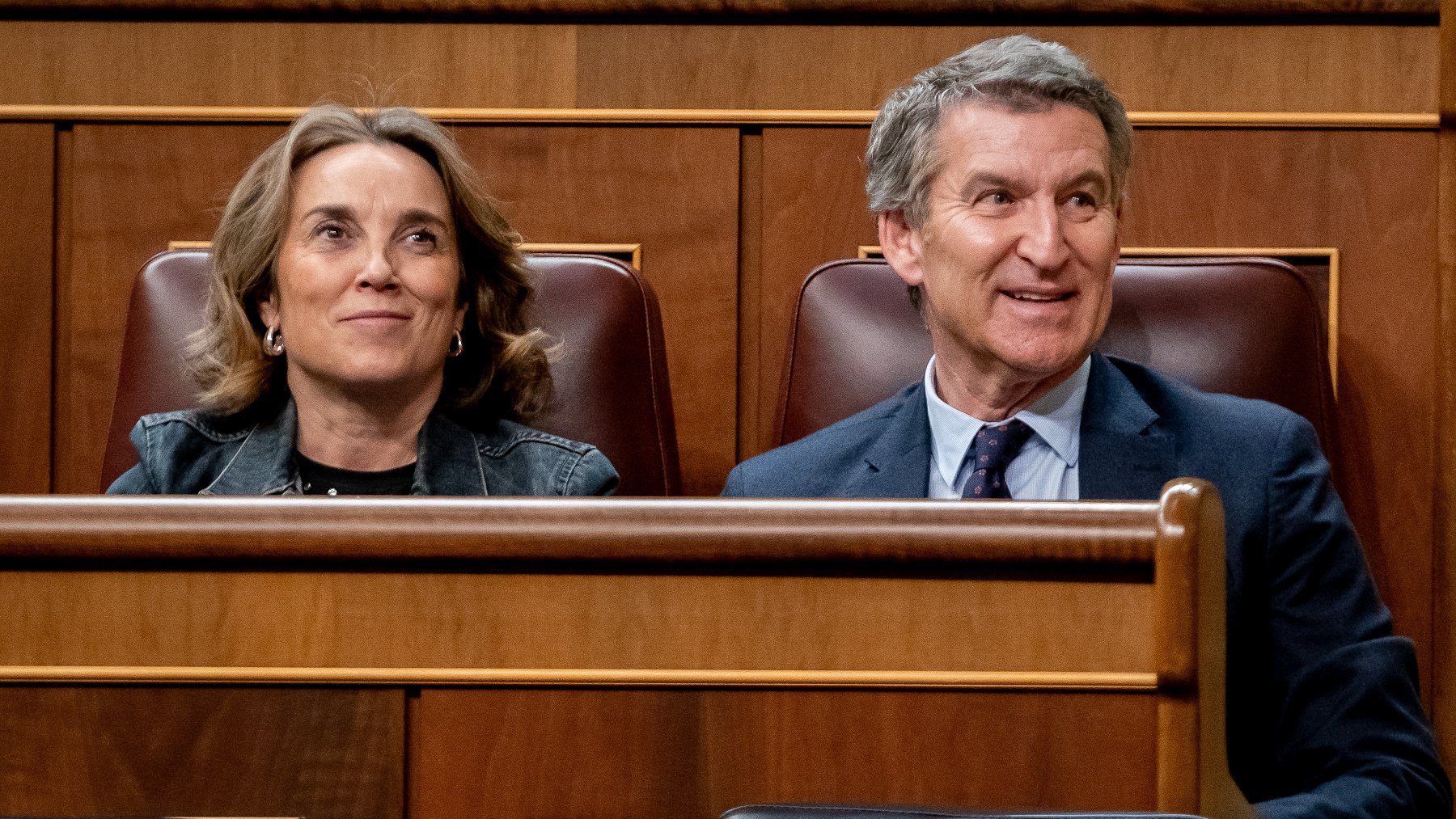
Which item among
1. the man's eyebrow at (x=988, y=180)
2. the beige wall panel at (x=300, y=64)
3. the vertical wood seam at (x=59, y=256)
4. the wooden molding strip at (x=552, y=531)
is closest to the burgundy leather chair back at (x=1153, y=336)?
the man's eyebrow at (x=988, y=180)

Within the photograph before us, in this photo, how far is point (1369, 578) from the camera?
0.84 metres

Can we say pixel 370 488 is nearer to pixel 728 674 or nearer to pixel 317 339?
pixel 317 339

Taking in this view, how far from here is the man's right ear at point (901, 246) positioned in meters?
1.03

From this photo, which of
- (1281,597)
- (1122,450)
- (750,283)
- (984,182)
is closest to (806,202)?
(750,283)

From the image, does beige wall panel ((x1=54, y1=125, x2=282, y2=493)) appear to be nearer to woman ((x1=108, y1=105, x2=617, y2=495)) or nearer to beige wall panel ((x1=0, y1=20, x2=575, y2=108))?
beige wall panel ((x1=0, y1=20, x2=575, y2=108))

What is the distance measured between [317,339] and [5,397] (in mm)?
389

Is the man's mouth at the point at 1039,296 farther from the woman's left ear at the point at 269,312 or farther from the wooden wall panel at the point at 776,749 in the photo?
the woman's left ear at the point at 269,312

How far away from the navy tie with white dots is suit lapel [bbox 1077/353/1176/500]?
4cm

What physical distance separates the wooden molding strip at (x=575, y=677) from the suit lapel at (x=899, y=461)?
339 mm

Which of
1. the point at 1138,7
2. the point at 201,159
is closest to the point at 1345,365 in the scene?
the point at 1138,7

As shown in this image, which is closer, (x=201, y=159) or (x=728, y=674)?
(x=728, y=674)

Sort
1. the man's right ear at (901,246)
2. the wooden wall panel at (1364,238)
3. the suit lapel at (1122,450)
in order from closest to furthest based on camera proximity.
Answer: the suit lapel at (1122,450)
the man's right ear at (901,246)
the wooden wall panel at (1364,238)

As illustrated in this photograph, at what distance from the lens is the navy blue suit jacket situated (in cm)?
77

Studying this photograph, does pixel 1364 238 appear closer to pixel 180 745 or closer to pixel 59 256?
pixel 180 745
